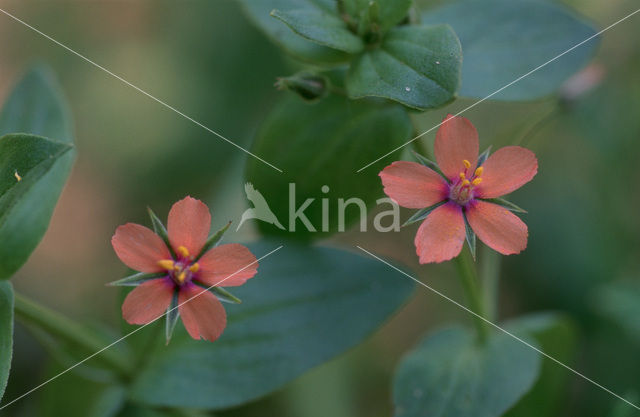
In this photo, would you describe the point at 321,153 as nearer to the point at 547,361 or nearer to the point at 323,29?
the point at 323,29

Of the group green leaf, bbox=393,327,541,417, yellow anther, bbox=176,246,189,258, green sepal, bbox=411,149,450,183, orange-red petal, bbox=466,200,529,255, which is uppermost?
green sepal, bbox=411,149,450,183

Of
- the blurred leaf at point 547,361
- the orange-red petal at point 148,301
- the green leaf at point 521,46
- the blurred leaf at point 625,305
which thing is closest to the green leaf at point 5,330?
the orange-red petal at point 148,301

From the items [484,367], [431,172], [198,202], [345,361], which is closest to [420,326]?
[345,361]

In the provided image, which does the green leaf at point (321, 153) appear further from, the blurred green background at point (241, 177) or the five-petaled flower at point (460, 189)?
the blurred green background at point (241, 177)

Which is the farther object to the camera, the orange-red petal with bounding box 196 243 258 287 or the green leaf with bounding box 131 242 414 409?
the green leaf with bounding box 131 242 414 409

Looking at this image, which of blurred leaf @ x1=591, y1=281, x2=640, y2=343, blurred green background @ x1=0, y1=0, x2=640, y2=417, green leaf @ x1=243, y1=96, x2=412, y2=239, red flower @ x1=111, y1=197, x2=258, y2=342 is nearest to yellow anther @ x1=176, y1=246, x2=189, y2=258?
red flower @ x1=111, y1=197, x2=258, y2=342

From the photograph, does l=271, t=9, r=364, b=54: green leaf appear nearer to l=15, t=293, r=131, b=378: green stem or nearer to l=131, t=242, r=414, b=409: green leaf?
l=131, t=242, r=414, b=409: green leaf

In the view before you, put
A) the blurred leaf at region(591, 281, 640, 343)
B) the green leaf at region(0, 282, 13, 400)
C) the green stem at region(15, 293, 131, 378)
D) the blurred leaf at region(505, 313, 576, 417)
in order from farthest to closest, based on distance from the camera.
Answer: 1. the blurred leaf at region(591, 281, 640, 343)
2. the blurred leaf at region(505, 313, 576, 417)
3. the green stem at region(15, 293, 131, 378)
4. the green leaf at region(0, 282, 13, 400)
